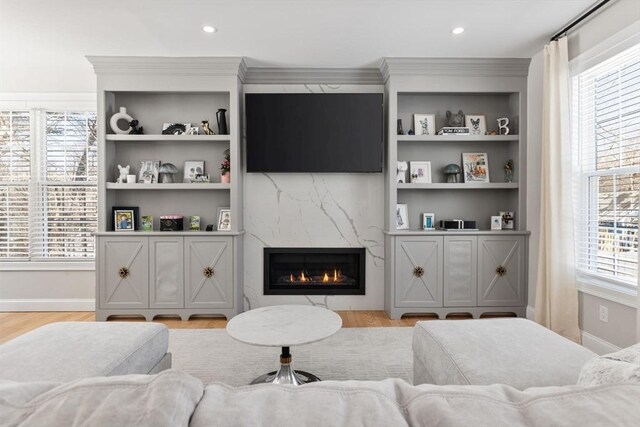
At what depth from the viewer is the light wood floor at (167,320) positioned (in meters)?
3.46

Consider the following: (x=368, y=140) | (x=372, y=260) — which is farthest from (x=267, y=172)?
(x=372, y=260)

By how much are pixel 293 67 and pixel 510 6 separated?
2.02 meters

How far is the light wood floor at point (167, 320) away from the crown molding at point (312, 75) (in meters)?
2.50

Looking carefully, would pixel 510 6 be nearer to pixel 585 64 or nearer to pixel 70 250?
pixel 585 64

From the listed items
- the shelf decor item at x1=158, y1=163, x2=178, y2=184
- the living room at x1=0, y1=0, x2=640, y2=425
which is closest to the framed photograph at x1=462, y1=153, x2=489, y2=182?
the living room at x1=0, y1=0, x2=640, y2=425

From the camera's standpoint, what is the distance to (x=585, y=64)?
288 cm

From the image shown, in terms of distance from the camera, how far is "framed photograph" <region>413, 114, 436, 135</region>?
12.6ft

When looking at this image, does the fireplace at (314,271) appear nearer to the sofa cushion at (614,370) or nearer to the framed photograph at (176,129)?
the framed photograph at (176,129)

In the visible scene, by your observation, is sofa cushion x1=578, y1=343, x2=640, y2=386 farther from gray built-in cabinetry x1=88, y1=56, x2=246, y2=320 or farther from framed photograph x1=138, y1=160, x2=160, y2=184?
framed photograph x1=138, y1=160, x2=160, y2=184

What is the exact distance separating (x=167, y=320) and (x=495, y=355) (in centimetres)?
317

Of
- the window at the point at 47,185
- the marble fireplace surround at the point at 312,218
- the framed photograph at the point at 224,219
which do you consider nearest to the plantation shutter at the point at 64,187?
the window at the point at 47,185

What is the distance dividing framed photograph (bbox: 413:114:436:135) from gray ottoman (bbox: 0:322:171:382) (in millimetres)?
3095

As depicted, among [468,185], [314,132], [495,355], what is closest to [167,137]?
[314,132]

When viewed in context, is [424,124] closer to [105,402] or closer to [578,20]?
[578,20]
